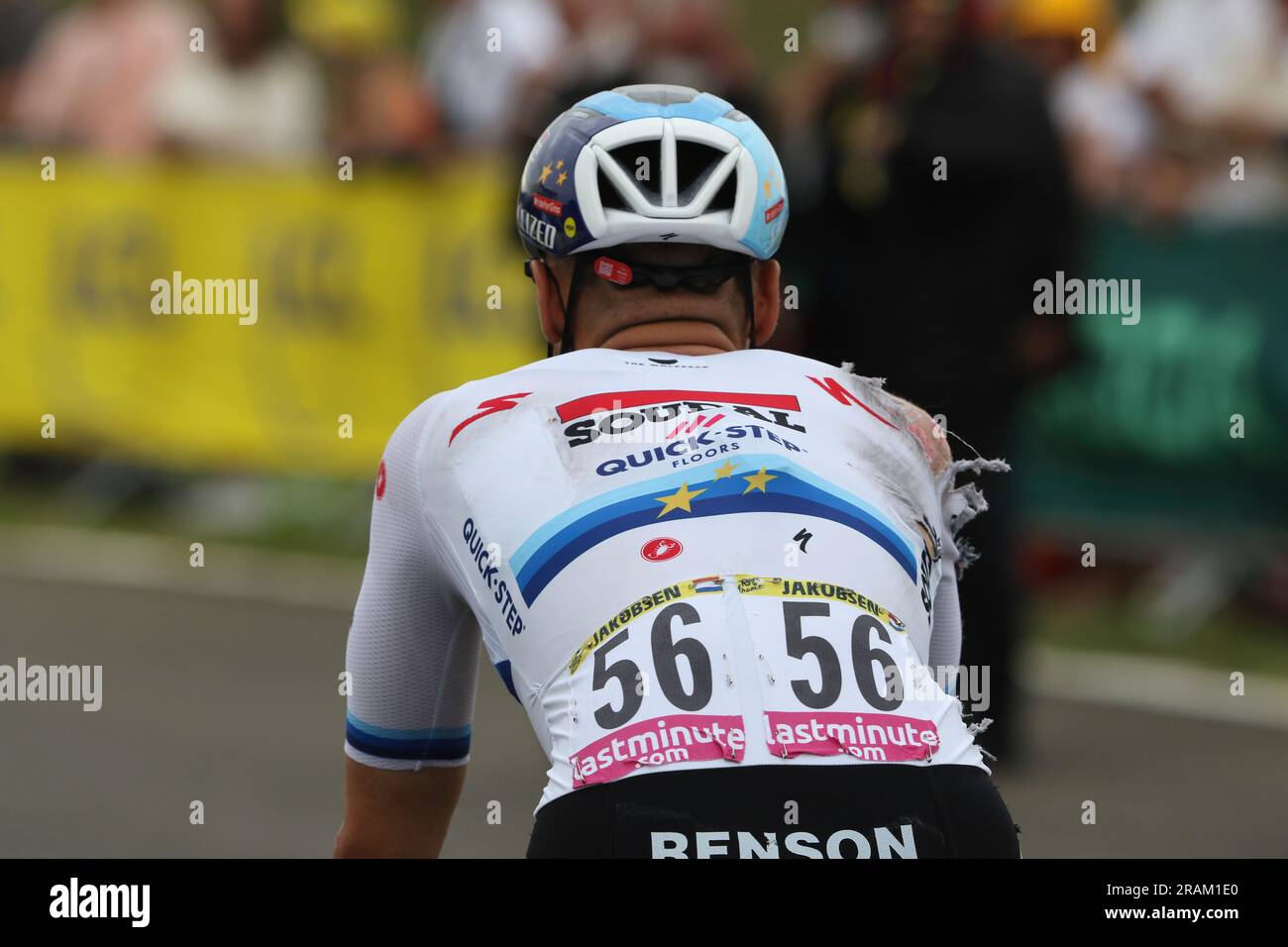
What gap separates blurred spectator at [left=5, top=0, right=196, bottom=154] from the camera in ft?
50.1

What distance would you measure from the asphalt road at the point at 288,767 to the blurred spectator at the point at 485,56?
4.10m

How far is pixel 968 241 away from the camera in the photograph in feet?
29.3

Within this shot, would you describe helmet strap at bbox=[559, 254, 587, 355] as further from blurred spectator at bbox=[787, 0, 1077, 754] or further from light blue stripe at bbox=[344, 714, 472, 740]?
blurred spectator at bbox=[787, 0, 1077, 754]

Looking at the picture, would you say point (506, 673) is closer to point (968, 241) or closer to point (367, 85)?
point (968, 241)

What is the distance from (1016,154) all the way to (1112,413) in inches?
97.9

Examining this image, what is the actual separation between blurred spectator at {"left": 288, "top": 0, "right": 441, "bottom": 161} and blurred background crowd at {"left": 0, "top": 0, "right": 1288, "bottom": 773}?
0.02 meters

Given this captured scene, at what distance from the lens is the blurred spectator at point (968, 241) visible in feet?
29.1

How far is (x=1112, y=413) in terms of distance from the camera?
11.1 meters

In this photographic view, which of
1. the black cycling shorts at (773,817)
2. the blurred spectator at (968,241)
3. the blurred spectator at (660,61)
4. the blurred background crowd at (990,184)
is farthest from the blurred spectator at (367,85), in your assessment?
the black cycling shorts at (773,817)

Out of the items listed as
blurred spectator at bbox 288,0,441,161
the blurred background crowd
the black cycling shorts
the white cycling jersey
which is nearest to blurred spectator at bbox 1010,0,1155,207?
the blurred background crowd

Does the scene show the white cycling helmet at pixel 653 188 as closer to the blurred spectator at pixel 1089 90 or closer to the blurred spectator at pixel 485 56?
the blurred spectator at pixel 1089 90

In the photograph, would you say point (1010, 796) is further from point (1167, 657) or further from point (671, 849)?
point (671, 849)

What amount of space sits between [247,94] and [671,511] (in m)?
11.7
